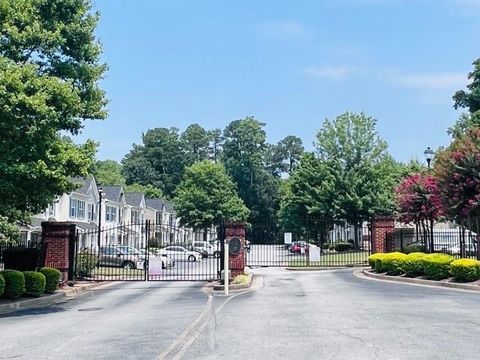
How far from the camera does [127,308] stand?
55.8 feet

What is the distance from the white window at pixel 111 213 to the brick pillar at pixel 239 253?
47.6 metres

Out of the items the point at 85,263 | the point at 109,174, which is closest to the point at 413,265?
the point at 85,263

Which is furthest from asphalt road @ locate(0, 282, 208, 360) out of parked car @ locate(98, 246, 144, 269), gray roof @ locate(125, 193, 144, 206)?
gray roof @ locate(125, 193, 144, 206)

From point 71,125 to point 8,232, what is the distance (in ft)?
36.7

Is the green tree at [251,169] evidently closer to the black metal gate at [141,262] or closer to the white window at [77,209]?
the black metal gate at [141,262]

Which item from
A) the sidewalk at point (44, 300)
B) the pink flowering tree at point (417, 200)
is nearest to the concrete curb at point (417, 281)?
the pink flowering tree at point (417, 200)

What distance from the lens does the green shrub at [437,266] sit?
22484 mm

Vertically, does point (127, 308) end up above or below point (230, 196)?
below

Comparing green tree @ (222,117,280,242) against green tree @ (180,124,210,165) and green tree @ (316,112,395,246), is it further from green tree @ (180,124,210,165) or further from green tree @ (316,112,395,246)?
green tree @ (316,112,395,246)

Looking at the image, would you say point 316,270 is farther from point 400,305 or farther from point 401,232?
point 400,305

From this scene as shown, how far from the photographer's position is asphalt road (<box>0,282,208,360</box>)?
32.4 feet

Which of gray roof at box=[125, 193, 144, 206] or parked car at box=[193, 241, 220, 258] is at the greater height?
gray roof at box=[125, 193, 144, 206]

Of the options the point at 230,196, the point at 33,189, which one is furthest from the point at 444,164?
the point at 230,196

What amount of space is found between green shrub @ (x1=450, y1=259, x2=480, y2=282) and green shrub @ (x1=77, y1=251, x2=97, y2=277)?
50.2 feet
